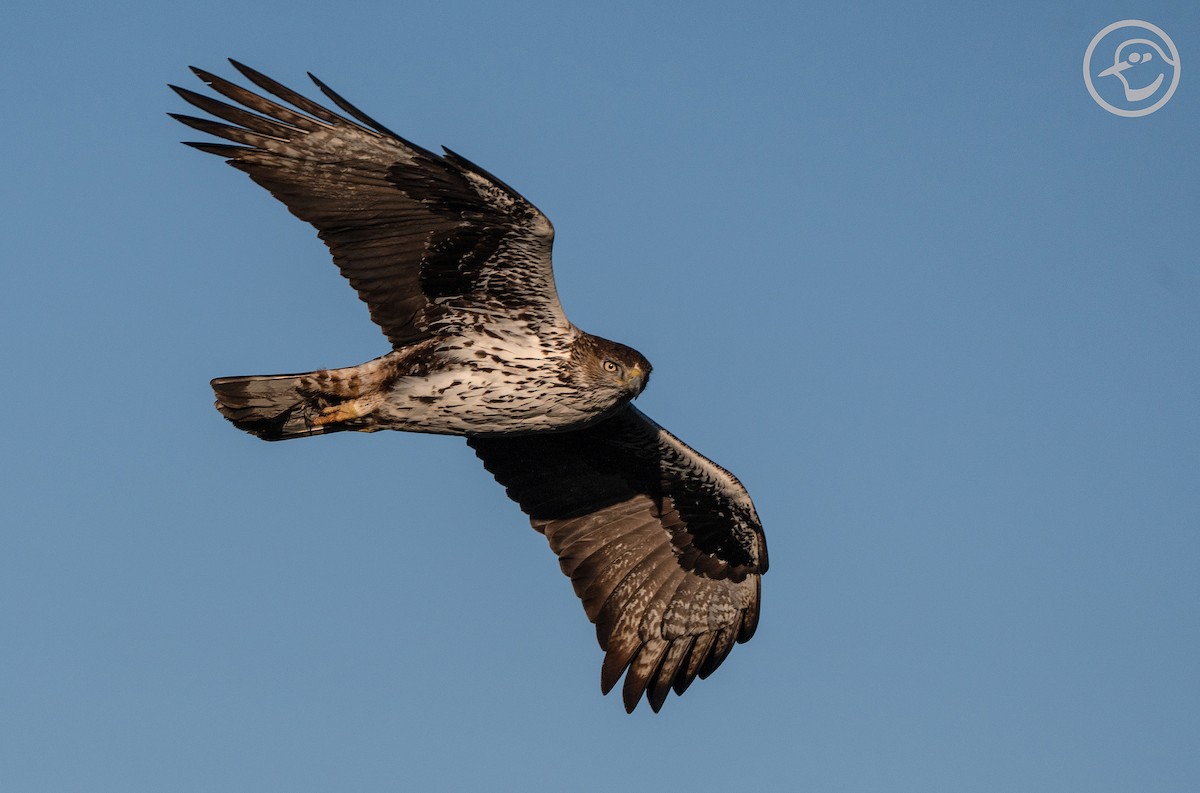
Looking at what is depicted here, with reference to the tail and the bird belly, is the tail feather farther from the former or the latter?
the bird belly

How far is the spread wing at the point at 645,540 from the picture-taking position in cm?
1180

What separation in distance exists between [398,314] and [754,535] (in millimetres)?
3392

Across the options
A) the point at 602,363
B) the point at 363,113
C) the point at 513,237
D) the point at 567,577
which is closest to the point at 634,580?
the point at 567,577

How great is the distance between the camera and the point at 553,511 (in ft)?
39.5

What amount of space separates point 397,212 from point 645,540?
11.8 ft

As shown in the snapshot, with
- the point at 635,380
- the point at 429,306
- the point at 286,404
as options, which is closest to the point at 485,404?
the point at 429,306

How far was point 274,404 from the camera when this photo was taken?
33.7 ft

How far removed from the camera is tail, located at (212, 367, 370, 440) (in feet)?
33.5

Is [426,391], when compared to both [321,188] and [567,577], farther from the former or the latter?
[567,577]

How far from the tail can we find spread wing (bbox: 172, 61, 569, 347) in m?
0.56

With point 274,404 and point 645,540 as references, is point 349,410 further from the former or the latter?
point 645,540

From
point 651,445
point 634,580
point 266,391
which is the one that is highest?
point 266,391

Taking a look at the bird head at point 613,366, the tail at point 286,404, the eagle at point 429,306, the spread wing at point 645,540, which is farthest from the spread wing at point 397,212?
the spread wing at point 645,540

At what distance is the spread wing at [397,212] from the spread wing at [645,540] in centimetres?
188
